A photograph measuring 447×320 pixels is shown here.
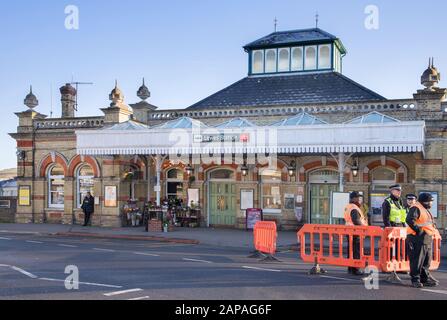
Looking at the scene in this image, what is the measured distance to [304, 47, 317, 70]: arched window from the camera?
26438 mm

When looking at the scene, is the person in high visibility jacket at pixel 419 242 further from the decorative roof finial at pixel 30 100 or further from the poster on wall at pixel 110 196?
the decorative roof finial at pixel 30 100

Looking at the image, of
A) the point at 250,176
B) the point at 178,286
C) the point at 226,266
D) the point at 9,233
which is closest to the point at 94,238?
the point at 9,233

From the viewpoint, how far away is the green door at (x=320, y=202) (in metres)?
21.1

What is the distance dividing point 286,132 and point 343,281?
8900 millimetres

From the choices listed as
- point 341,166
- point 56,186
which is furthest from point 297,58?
point 56,186

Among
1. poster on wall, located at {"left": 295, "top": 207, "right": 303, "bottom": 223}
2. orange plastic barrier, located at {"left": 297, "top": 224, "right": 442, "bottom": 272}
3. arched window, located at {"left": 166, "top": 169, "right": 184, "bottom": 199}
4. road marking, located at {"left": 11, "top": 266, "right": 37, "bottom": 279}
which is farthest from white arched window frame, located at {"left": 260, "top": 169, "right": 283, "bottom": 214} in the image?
road marking, located at {"left": 11, "top": 266, "right": 37, "bottom": 279}

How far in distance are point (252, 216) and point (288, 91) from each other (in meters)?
6.82

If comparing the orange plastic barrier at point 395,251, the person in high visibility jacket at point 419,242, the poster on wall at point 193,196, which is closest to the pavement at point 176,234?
the poster on wall at point 193,196

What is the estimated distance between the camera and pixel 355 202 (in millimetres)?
11031

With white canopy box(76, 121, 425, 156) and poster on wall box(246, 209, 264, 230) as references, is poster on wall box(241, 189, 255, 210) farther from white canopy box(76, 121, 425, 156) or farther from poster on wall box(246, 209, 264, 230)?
white canopy box(76, 121, 425, 156)

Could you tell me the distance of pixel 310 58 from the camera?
26594 millimetres

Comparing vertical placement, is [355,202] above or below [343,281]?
above

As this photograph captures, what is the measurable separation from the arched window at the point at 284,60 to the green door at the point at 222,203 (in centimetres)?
751
